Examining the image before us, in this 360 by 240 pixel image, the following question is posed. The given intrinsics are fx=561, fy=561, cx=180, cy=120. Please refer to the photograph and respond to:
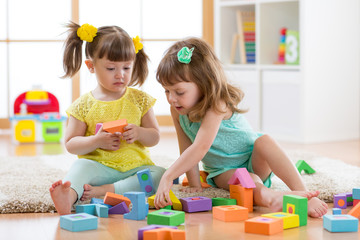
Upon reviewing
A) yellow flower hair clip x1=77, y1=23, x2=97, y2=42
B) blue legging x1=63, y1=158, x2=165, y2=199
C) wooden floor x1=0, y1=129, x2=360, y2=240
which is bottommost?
wooden floor x1=0, y1=129, x2=360, y2=240

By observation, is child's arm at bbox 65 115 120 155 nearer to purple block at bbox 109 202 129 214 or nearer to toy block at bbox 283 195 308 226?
purple block at bbox 109 202 129 214

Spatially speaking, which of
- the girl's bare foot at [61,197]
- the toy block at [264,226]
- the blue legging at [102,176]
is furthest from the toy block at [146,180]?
the toy block at [264,226]

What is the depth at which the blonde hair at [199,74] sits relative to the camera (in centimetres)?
152

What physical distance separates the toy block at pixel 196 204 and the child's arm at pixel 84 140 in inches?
11.1

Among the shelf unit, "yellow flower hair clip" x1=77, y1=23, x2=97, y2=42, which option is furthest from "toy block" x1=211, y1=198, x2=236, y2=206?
the shelf unit

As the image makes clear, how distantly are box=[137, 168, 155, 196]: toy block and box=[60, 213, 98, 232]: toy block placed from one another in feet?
1.02

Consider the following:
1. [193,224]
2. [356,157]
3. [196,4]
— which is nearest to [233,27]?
[196,4]

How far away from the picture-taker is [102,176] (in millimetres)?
1628

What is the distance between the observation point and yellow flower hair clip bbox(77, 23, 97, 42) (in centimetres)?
168

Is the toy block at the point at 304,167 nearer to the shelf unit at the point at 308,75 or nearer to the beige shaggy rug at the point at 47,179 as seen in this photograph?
the beige shaggy rug at the point at 47,179

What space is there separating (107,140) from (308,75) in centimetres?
158

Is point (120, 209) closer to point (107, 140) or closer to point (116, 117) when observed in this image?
point (107, 140)

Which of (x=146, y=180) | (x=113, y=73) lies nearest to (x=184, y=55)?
(x=113, y=73)

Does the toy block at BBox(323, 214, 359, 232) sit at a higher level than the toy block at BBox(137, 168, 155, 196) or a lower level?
lower
